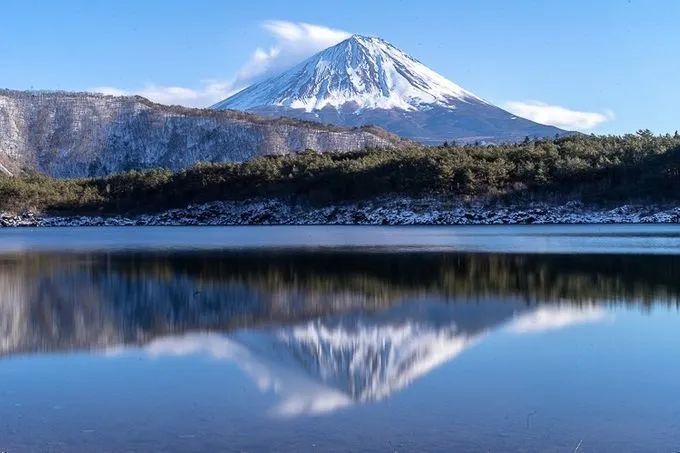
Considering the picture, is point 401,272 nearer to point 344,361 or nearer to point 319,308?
point 319,308

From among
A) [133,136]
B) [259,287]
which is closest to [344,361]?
[259,287]

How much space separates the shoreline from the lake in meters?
31.0

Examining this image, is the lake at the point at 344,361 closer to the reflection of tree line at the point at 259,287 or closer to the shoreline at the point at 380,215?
the reflection of tree line at the point at 259,287

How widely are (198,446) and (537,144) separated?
6017 centimetres

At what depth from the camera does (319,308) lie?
13648mm

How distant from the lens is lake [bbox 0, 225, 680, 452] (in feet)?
21.3

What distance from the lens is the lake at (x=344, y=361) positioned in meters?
6.50

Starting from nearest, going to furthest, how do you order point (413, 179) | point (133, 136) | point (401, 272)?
point (401, 272), point (413, 179), point (133, 136)

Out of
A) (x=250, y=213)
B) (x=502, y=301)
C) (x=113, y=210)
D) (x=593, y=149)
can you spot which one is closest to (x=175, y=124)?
(x=113, y=210)

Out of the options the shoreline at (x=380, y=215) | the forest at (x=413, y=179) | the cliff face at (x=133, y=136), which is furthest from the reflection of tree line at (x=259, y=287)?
the cliff face at (x=133, y=136)

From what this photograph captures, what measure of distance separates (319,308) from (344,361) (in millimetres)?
4411

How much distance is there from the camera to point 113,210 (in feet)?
234

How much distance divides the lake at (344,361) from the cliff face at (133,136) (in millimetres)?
103998

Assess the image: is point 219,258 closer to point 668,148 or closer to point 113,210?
point 668,148
